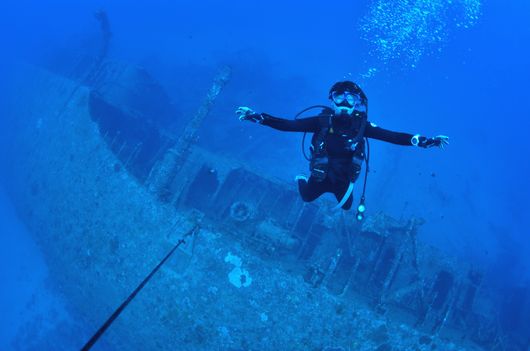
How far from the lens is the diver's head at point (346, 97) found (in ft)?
15.7

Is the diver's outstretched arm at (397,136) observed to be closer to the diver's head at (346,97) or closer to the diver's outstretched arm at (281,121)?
the diver's head at (346,97)

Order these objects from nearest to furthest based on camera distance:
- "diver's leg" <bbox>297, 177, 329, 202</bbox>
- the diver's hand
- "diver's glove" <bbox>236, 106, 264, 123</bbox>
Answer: the diver's hand < "diver's glove" <bbox>236, 106, 264, 123</bbox> < "diver's leg" <bbox>297, 177, 329, 202</bbox>

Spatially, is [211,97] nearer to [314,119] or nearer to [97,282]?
[97,282]

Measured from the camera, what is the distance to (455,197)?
33375 millimetres

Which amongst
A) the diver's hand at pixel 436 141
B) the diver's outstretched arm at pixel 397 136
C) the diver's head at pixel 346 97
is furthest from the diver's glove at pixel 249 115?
the diver's hand at pixel 436 141

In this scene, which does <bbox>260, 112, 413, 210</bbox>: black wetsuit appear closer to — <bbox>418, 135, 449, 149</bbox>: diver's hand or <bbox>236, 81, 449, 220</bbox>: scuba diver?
<bbox>236, 81, 449, 220</bbox>: scuba diver

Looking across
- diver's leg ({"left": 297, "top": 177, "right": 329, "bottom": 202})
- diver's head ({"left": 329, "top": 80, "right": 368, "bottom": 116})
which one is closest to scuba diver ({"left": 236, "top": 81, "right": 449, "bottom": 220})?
diver's head ({"left": 329, "top": 80, "right": 368, "bottom": 116})

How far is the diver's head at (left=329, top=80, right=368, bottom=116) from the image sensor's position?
4785 mm

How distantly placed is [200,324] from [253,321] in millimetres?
1884

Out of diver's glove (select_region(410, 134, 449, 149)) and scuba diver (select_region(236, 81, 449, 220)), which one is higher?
diver's glove (select_region(410, 134, 449, 149))

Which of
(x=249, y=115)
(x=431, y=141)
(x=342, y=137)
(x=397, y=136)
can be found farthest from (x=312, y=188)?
(x=431, y=141)

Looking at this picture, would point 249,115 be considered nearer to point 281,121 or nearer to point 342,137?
point 281,121

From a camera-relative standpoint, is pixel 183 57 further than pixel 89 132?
Yes

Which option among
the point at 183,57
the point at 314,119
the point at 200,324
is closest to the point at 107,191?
the point at 200,324
